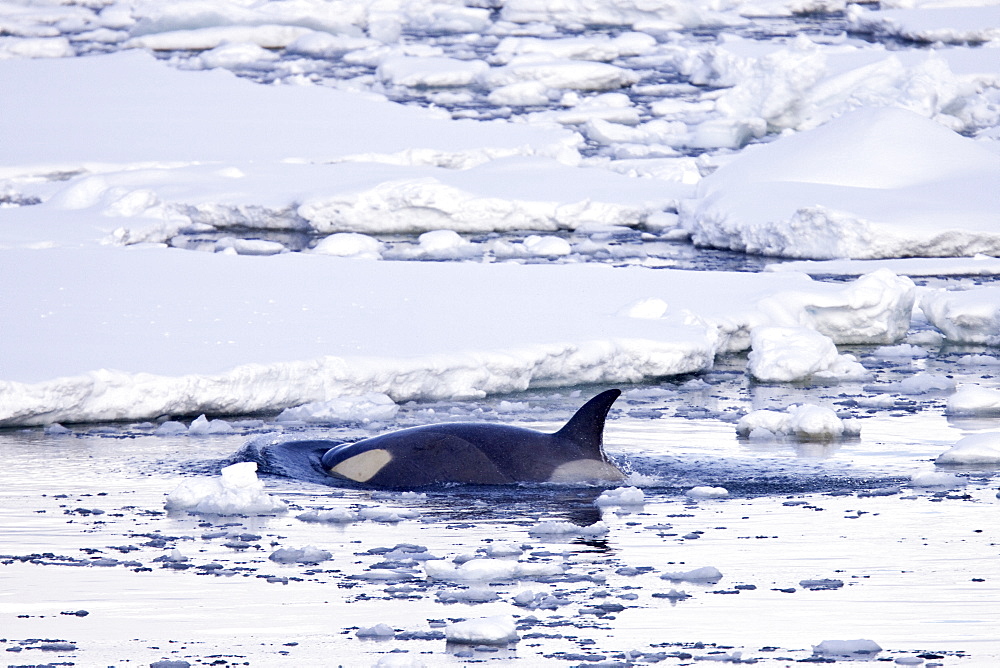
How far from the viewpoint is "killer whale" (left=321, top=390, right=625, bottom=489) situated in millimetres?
6867

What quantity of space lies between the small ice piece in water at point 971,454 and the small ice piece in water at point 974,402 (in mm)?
1287

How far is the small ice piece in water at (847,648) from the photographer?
4.45 meters

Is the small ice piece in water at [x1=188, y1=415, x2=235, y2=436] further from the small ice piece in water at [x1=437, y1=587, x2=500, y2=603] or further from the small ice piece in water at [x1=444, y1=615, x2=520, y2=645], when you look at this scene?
the small ice piece in water at [x1=444, y1=615, x2=520, y2=645]

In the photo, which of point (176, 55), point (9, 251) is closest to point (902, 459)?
point (9, 251)

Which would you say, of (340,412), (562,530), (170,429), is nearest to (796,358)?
(340,412)

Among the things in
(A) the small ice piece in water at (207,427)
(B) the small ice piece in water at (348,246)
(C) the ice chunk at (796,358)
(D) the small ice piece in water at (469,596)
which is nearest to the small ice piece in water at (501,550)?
(D) the small ice piece in water at (469,596)

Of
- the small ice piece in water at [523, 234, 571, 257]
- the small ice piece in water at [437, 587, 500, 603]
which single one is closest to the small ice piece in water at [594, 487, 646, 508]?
the small ice piece in water at [437, 587, 500, 603]

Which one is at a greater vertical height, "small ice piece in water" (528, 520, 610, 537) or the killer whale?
the killer whale

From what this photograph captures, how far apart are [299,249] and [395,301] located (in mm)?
4490

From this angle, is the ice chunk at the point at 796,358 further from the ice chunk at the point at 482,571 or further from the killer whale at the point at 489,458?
the ice chunk at the point at 482,571

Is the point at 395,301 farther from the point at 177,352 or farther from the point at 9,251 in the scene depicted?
the point at 9,251

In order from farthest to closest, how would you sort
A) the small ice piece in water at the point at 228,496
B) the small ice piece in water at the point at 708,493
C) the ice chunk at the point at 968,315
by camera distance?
1. the ice chunk at the point at 968,315
2. the small ice piece in water at the point at 708,493
3. the small ice piece in water at the point at 228,496

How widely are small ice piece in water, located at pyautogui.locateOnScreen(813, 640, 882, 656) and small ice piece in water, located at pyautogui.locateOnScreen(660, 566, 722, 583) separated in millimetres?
880

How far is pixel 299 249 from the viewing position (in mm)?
14562
